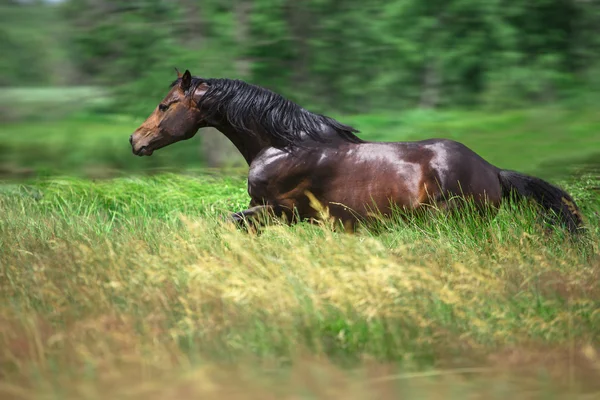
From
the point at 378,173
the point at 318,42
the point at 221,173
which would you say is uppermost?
the point at 318,42

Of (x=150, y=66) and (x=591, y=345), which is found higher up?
(x=150, y=66)

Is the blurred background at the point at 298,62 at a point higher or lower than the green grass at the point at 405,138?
higher

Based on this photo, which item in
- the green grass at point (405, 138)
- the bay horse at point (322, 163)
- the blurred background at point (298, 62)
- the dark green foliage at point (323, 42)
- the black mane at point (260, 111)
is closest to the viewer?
the bay horse at point (322, 163)

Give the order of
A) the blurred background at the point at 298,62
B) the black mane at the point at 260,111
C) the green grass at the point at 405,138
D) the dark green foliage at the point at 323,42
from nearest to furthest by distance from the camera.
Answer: the black mane at the point at 260,111 → the green grass at the point at 405,138 → the blurred background at the point at 298,62 → the dark green foliage at the point at 323,42

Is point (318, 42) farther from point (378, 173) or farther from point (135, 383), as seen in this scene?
point (135, 383)

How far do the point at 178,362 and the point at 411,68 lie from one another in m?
9.31

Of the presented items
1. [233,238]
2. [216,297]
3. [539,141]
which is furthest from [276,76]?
[216,297]

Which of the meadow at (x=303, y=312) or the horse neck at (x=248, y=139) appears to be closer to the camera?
the meadow at (x=303, y=312)

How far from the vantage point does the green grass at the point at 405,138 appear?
31.7 feet

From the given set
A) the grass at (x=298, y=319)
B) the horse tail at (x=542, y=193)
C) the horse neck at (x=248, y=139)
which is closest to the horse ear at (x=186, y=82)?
the horse neck at (x=248, y=139)

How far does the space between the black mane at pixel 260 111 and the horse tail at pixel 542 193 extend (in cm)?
125

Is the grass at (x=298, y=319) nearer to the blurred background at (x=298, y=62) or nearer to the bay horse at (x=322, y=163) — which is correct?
the bay horse at (x=322, y=163)

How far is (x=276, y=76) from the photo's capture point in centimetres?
1077

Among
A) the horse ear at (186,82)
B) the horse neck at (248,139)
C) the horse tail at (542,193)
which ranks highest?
the horse ear at (186,82)
